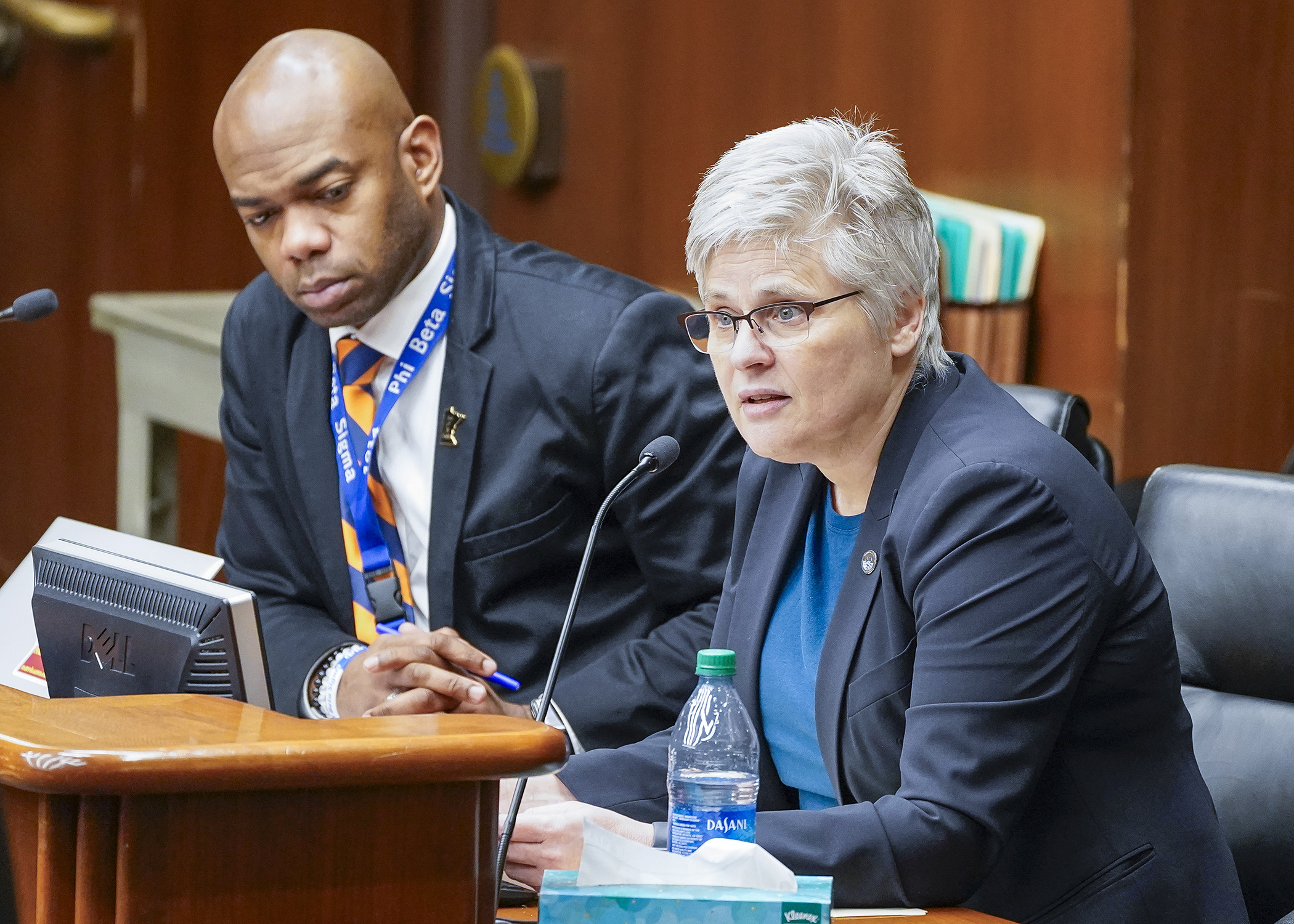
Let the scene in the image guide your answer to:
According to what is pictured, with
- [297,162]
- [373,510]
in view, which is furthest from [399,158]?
[373,510]

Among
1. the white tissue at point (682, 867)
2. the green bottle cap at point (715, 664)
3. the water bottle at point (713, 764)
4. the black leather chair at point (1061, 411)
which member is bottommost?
the water bottle at point (713, 764)

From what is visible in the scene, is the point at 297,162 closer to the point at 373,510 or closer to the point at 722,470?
the point at 373,510

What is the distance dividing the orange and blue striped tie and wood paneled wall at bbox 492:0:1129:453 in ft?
4.12

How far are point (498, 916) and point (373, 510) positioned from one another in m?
1.05

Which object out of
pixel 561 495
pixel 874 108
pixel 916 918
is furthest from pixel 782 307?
pixel 874 108

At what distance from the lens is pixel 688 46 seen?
4.11m

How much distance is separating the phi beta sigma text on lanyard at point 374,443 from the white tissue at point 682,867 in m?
1.15

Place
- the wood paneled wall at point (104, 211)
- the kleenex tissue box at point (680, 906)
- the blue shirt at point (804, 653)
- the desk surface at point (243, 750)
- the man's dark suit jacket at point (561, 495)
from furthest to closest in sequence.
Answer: the wood paneled wall at point (104, 211) < the man's dark suit jacket at point (561, 495) < the blue shirt at point (804, 653) < the kleenex tissue box at point (680, 906) < the desk surface at point (243, 750)

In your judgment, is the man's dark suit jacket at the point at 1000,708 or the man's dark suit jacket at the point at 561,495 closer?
the man's dark suit jacket at the point at 1000,708

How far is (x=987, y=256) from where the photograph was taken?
3033mm

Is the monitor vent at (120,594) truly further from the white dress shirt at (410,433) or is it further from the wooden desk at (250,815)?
the white dress shirt at (410,433)

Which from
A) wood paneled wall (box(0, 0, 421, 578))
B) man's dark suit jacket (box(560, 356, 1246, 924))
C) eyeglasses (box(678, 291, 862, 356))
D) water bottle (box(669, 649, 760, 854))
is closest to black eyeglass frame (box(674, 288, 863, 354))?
eyeglasses (box(678, 291, 862, 356))

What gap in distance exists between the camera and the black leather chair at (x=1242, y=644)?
1.61 meters

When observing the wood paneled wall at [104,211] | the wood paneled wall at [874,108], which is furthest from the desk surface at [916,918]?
the wood paneled wall at [104,211]
